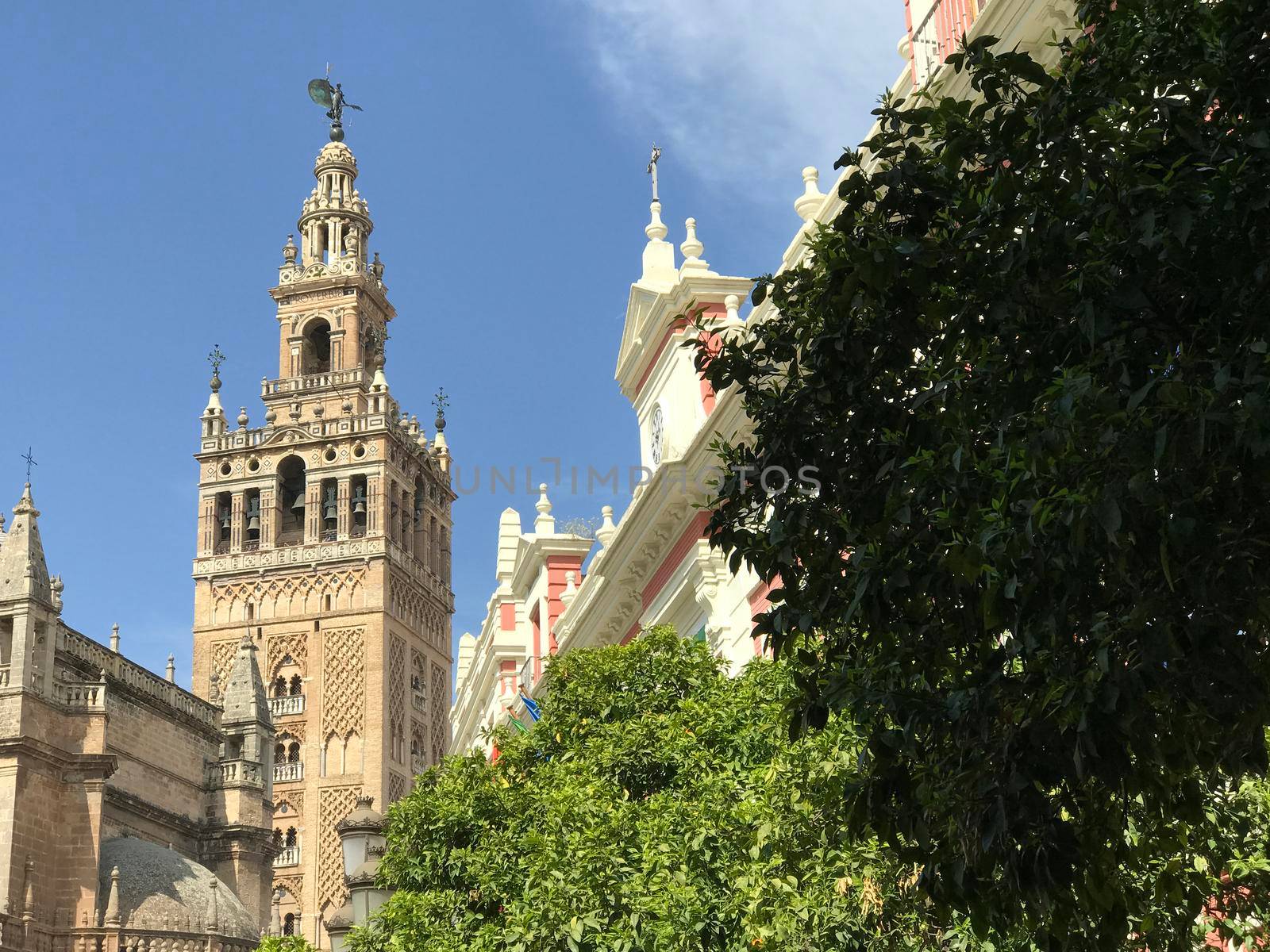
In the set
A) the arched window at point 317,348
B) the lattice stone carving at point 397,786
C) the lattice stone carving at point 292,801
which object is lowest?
the lattice stone carving at point 292,801

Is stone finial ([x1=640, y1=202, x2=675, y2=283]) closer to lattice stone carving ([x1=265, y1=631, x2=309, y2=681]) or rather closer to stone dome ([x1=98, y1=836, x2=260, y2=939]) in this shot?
stone dome ([x1=98, y1=836, x2=260, y2=939])

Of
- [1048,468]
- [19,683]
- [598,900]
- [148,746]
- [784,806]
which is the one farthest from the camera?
[148,746]

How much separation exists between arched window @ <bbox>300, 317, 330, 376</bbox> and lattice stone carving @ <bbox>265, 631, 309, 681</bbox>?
11977mm

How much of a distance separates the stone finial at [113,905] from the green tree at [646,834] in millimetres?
20349

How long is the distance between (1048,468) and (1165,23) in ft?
6.35

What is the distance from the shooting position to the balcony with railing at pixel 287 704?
67500 mm

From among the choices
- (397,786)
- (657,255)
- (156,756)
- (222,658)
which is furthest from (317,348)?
(657,255)

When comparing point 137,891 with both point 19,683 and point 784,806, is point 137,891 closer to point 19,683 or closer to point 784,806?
point 19,683

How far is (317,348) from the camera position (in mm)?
75125

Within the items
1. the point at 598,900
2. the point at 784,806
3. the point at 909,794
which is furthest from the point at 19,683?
the point at 909,794

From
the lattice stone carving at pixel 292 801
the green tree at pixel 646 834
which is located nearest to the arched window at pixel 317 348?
the lattice stone carving at pixel 292 801

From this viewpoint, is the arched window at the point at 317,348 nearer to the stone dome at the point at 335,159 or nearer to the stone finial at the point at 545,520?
the stone dome at the point at 335,159

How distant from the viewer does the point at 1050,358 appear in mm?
6805

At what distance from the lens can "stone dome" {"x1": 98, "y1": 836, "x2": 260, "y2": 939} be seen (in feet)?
127
